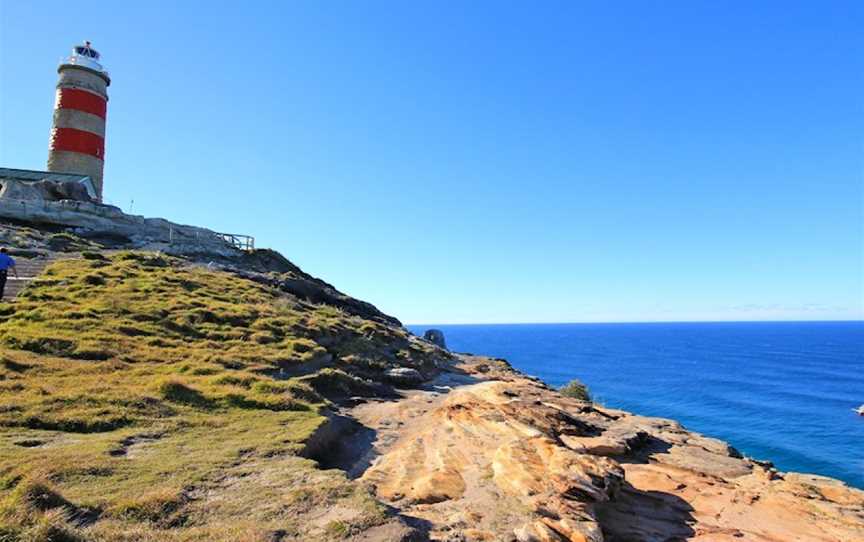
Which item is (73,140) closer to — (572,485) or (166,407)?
(166,407)

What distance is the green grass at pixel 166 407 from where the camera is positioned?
6906 mm

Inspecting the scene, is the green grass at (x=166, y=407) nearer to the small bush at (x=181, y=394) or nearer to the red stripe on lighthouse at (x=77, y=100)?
the small bush at (x=181, y=394)

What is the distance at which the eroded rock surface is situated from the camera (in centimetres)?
847

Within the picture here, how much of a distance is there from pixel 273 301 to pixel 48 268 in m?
11.6

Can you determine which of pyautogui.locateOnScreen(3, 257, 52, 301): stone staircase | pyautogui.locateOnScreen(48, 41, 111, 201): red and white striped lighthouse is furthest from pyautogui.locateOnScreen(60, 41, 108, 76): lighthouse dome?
pyautogui.locateOnScreen(3, 257, 52, 301): stone staircase

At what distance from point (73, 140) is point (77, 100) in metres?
3.79

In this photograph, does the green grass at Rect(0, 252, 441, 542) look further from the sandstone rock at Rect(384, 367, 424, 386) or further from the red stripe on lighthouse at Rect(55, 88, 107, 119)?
the red stripe on lighthouse at Rect(55, 88, 107, 119)

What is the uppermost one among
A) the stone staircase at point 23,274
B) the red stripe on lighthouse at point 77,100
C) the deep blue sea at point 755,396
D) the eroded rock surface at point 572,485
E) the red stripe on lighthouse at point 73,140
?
the red stripe on lighthouse at point 77,100

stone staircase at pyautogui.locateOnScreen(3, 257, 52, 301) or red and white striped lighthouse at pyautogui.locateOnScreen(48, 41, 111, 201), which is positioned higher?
red and white striped lighthouse at pyautogui.locateOnScreen(48, 41, 111, 201)

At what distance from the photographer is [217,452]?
10.0 m

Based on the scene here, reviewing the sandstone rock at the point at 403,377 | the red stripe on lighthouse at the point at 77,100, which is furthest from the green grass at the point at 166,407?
the red stripe on lighthouse at the point at 77,100

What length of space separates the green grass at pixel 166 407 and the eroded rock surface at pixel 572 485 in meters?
1.88

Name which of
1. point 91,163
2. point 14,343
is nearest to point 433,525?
point 14,343

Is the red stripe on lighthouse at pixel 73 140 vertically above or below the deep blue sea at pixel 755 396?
above
